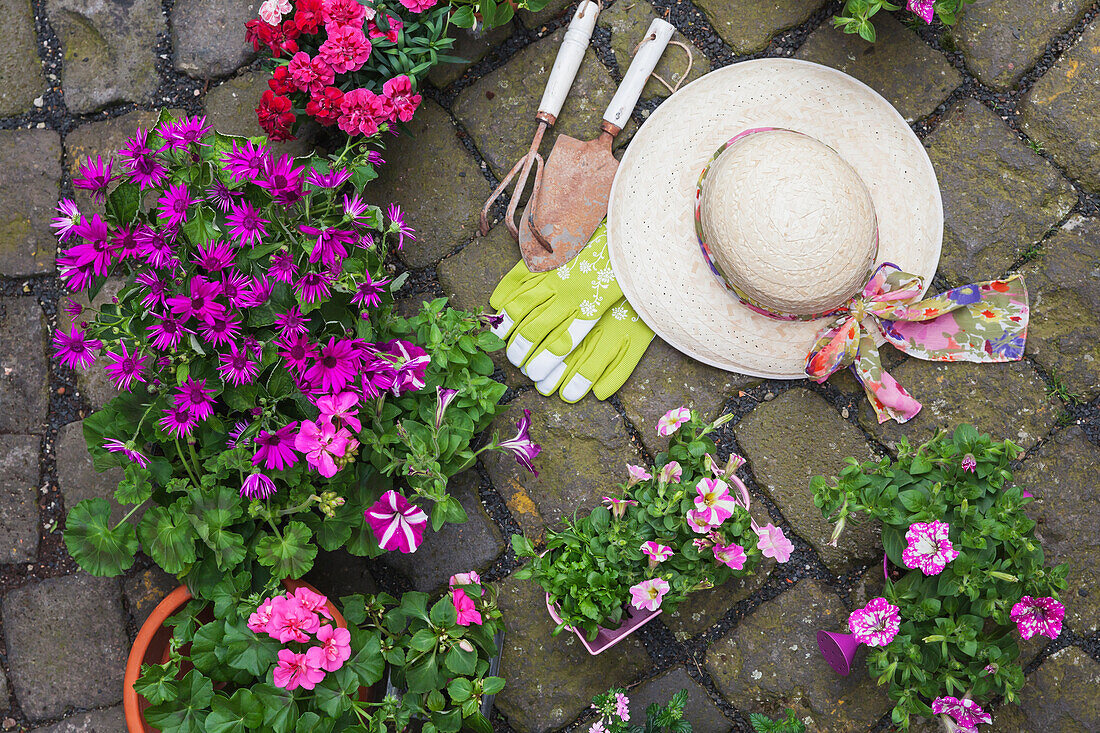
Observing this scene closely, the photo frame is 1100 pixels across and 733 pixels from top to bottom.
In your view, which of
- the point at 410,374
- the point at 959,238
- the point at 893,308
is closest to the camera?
the point at 410,374

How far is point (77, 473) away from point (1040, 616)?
2.55 m

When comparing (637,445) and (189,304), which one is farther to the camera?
(637,445)


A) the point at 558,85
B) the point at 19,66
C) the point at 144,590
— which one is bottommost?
the point at 144,590

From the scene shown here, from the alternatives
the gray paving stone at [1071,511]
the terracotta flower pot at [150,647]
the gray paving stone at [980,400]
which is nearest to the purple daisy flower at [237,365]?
the terracotta flower pot at [150,647]

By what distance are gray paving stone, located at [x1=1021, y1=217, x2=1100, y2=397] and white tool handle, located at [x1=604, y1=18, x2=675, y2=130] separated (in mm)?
1202

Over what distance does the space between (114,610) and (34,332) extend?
0.84 metres

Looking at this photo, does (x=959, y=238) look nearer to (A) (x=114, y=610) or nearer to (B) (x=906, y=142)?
(B) (x=906, y=142)

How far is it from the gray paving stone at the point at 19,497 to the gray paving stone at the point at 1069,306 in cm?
286

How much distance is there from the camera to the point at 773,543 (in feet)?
5.95

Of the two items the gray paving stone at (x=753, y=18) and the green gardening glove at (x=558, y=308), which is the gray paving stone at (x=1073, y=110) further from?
the green gardening glove at (x=558, y=308)

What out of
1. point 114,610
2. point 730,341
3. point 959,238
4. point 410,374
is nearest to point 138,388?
point 410,374

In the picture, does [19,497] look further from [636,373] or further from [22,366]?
[636,373]

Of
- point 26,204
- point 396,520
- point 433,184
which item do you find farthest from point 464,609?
point 26,204

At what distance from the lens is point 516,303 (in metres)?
2.15
